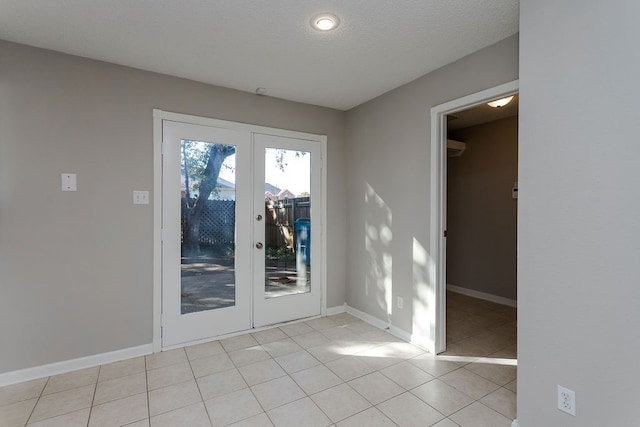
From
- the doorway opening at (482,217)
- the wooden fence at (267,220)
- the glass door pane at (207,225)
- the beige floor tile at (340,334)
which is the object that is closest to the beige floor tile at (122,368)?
the glass door pane at (207,225)

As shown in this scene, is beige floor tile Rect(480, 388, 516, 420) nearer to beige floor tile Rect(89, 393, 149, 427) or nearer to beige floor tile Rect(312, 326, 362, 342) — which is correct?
beige floor tile Rect(312, 326, 362, 342)

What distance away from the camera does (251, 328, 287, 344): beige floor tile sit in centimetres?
Answer: 308

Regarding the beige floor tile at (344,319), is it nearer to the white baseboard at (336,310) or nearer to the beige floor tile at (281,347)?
the white baseboard at (336,310)

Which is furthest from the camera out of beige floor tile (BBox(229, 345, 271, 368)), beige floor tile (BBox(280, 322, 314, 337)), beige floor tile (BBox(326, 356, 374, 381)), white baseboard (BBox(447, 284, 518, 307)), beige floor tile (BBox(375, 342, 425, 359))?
white baseboard (BBox(447, 284, 518, 307))

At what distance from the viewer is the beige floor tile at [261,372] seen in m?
2.36

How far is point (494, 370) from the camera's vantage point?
8.15ft

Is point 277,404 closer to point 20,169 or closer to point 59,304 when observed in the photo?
point 59,304

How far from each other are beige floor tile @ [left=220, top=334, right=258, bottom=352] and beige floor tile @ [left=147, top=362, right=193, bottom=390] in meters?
0.42

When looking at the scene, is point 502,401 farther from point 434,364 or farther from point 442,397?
point 434,364

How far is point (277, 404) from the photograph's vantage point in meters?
2.06

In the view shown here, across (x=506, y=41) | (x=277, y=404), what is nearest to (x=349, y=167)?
(x=506, y=41)

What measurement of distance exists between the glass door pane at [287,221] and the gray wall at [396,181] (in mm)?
583
